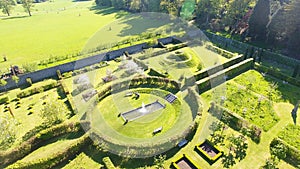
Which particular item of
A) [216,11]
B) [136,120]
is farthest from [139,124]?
[216,11]

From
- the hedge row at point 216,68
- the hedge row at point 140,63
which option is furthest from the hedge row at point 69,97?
the hedge row at point 216,68

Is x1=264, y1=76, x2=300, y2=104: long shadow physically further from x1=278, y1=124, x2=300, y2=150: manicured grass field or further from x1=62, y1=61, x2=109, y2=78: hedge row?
x1=62, y1=61, x2=109, y2=78: hedge row

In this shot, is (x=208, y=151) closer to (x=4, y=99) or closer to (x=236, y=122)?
(x=236, y=122)

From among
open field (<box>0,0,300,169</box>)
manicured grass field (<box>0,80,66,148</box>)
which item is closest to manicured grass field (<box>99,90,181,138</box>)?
open field (<box>0,0,300,169</box>)

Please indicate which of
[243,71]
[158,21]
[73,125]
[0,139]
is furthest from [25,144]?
[158,21]

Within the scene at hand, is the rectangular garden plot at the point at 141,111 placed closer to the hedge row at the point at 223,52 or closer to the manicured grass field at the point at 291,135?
the manicured grass field at the point at 291,135

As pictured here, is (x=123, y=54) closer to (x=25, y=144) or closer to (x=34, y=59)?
(x=34, y=59)
